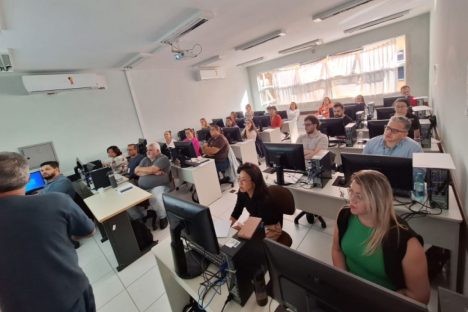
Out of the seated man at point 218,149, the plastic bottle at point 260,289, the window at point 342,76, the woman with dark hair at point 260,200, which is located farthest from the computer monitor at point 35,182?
the window at point 342,76

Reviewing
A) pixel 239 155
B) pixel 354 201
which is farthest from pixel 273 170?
pixel 239 155

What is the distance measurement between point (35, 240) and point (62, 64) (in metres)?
4.22

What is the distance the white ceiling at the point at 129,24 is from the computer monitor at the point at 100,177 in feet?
6.29

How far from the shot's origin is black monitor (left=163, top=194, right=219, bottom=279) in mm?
1224

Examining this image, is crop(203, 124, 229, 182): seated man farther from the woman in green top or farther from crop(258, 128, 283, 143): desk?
the woman in green top

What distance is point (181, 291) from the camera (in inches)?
72.3

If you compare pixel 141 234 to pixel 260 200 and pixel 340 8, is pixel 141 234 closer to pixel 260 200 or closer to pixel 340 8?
pixel 260 200

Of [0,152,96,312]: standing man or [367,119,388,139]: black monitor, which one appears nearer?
[0,152,96,312]: standing man

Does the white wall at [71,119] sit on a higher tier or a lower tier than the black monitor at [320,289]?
higher

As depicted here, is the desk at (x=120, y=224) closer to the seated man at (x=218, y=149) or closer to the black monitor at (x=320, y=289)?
the seated man at (x=218, y=149)

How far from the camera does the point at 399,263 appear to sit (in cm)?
107

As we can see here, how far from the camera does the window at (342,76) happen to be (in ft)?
20.5

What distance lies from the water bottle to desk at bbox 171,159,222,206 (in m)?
2.92

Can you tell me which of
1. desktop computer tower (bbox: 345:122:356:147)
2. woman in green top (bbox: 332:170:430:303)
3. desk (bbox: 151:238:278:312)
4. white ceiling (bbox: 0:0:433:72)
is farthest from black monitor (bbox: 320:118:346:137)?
desk (bbox: 151:238:278:312)
